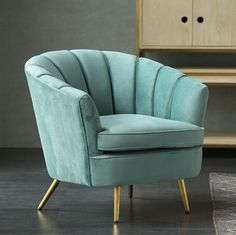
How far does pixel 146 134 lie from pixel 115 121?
262 millimetres

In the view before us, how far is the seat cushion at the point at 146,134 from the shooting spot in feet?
11.9

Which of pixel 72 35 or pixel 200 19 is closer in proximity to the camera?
pixel 200 19

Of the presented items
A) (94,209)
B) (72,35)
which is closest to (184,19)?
(72,35)

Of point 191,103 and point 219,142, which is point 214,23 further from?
point 191,103

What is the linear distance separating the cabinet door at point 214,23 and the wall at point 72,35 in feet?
1.32

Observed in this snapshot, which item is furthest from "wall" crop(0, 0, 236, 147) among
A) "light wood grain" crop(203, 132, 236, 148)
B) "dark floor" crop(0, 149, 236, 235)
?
"dark floor" crop(0, 149, 236, 235)

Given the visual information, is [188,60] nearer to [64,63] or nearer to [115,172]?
[64,63]

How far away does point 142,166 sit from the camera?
3691 mm

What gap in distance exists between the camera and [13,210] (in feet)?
12.9

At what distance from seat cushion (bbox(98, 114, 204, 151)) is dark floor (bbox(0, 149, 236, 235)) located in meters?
0.38

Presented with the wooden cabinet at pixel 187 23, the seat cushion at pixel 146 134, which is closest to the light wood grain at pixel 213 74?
the wooden cabinet at pixel 187 23

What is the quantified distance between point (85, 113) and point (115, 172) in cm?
32

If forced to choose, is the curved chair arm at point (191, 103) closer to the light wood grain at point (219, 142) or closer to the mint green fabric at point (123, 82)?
the mint green fabric at point (123, 82)

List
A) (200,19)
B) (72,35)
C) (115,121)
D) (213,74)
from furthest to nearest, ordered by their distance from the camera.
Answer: (72,35), (200,19), (213,74), (115,121)
